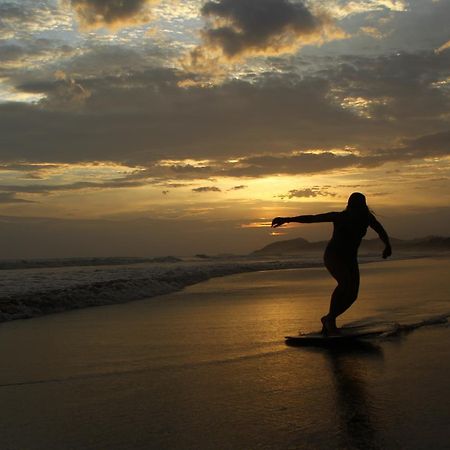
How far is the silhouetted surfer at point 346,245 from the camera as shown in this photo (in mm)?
7359

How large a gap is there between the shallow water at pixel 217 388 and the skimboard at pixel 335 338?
0.57 ft

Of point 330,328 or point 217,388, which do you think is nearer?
point 217,388

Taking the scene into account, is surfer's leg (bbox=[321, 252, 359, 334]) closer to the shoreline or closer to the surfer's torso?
the surfer's torso

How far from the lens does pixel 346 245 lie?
7.51 meters

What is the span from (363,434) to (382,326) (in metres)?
4.38

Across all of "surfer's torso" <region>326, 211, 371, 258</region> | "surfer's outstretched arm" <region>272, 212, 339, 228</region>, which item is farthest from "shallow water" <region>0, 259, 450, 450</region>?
"surfer's outstretched arm" <region>272, 212, 339, 228</region>

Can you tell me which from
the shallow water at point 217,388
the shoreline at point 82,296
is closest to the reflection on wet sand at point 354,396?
the shallow water at point 217,388

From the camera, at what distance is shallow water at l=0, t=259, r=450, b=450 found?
371 centimetres

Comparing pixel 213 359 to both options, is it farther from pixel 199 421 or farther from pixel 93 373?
pixel 199 421

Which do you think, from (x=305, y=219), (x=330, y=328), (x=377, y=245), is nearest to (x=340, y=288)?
(x=330, y=328)

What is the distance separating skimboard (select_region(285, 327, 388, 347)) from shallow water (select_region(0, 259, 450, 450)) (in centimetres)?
17

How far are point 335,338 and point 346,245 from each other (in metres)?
1.35

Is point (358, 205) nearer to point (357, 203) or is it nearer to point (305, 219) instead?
point (357, 203)

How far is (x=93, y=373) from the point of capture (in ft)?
18.7
